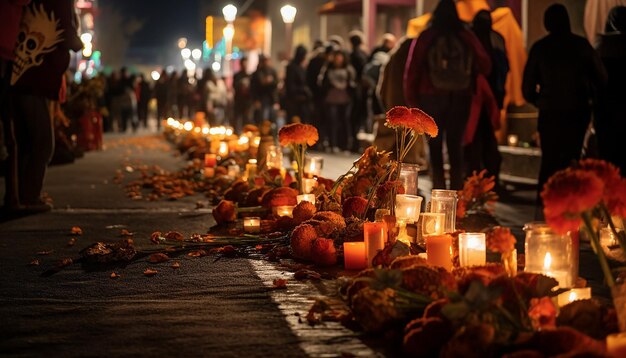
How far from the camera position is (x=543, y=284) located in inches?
180

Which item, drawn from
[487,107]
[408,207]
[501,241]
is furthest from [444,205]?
[487,107]

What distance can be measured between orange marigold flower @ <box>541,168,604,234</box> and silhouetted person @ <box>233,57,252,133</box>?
2394 centimetres

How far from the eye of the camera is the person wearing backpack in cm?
1038

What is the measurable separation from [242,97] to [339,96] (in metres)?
8.63

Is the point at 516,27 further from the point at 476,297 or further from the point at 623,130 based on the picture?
the point at 476,297

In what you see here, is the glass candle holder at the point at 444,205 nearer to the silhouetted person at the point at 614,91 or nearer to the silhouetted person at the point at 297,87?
the silhouetted person at the point at 614,91

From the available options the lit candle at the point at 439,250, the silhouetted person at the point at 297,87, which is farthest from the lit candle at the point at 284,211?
the silhouetted person at the point at 297,87

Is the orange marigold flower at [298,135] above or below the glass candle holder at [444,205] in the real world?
above

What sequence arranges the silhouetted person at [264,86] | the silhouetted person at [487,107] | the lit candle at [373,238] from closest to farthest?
the lit candle at [373,238] → the silhouetted person at [487,107] → the silhouetted person at [264,86]

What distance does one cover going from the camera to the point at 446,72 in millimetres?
10359

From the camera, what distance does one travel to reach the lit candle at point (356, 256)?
6469 mm

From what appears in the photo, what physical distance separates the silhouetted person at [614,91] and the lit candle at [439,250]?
15.5 feet

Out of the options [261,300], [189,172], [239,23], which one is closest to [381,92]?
[189,172]

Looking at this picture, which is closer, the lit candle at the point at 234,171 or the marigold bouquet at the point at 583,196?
the marigold bouquet at the point at 583,196
